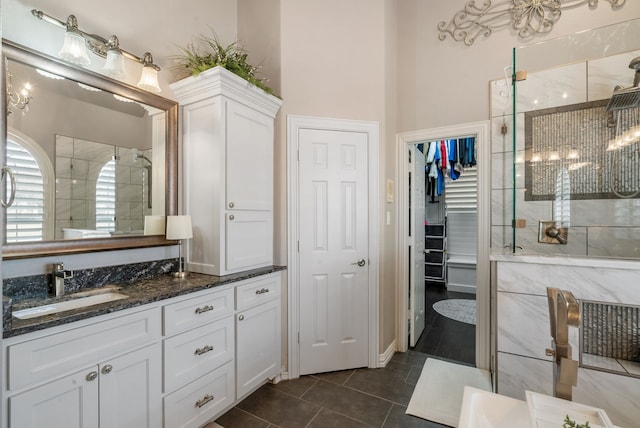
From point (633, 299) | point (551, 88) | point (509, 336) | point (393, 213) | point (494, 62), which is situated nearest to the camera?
point (633, 299)

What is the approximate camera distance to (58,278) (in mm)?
1619

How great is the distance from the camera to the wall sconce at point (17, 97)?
1513mm

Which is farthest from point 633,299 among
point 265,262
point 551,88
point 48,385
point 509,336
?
point 48,385

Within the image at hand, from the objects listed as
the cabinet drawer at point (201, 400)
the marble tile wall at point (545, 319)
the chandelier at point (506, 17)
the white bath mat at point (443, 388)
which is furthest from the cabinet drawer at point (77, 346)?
the chandelier at point (506, 17)

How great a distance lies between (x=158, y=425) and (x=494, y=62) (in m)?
3.68

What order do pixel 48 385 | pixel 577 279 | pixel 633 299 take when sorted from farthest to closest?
pixel 577 279 → pixel 633 299 → pixel 48 385

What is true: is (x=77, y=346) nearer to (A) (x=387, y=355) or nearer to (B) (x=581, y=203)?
(A) (x=387, y=355)

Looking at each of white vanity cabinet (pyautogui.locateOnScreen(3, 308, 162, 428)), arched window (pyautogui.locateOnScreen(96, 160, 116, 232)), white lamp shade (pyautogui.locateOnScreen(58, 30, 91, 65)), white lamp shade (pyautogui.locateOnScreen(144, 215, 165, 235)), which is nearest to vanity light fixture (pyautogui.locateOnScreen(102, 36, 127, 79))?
white lamp shade (pyautogui.locateOnScreen(58, 30, 91, 65))

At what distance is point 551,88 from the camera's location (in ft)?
6.65

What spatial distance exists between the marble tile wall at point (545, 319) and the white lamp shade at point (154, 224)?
2361mm

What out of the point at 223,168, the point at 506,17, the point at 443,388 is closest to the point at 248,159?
the point at 223,168

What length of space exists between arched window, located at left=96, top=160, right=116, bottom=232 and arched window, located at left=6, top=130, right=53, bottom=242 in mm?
247

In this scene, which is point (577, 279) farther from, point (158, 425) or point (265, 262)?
point (158, 425)

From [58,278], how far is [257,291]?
1180 millimetres
